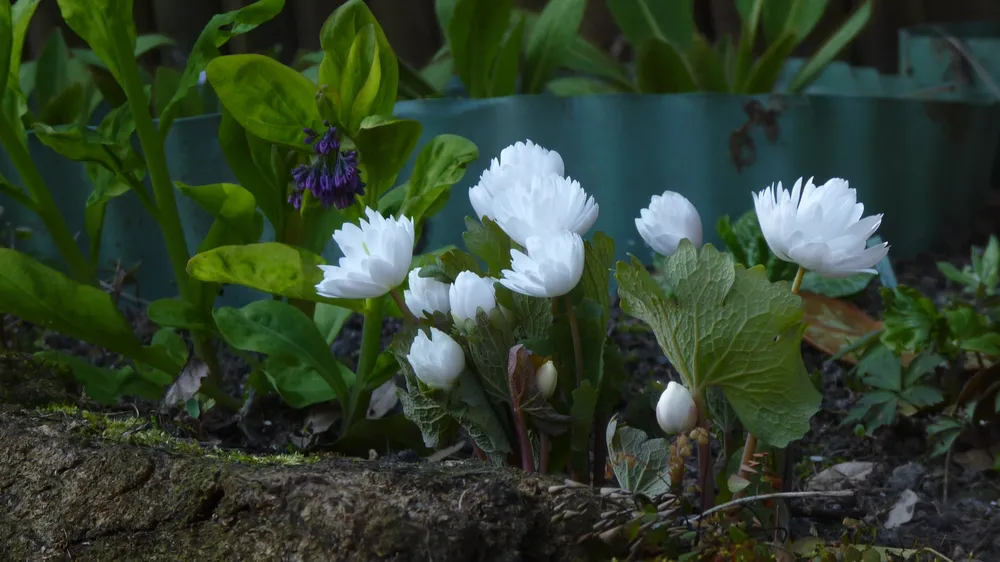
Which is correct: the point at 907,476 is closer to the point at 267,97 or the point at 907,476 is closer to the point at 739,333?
the point at 739,333

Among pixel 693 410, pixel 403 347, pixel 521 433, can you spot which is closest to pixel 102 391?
pixel 403 347

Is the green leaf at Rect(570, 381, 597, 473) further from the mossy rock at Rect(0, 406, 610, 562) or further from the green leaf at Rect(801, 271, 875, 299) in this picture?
Result: the green leaf at Rect(801, 271, 875, 299)

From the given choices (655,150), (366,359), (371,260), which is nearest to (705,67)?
(655,150)

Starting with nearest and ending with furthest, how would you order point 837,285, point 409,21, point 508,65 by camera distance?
point 837,285 < point 508,65 < point 409,21

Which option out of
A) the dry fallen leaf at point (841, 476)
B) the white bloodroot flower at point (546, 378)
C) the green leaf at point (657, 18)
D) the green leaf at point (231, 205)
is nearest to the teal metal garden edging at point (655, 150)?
the green leaf at point (657, 18)

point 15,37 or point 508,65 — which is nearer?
point 15,37

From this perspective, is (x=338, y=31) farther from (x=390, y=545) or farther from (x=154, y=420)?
(x=390, y=545)
